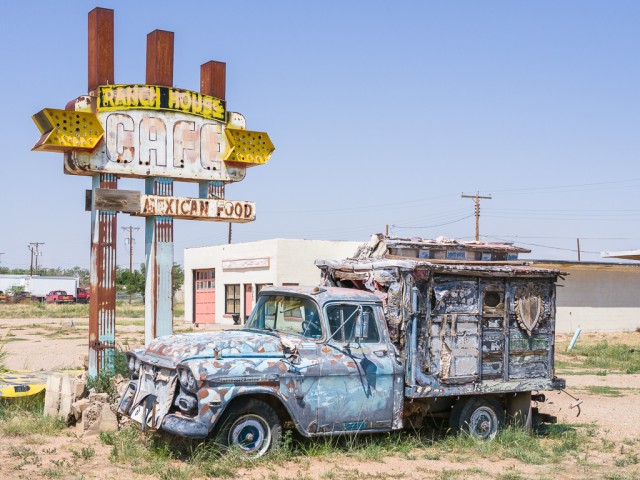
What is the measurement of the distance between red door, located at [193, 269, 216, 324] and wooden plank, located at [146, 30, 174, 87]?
94.3ft

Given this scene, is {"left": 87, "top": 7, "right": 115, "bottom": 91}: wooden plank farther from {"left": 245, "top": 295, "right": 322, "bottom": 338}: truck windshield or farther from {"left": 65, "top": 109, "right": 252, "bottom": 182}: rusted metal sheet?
{"left": 245, "top": 295, "right": 322, "bottom": 338}: truck windshield

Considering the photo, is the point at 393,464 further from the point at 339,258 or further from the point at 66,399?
the point at 339,258

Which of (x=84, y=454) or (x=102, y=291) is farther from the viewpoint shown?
(x=102, y=291)

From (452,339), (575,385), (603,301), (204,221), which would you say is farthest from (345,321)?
(603,301)

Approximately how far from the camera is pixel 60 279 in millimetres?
92750

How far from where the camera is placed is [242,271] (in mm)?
39094

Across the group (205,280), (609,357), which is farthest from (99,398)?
(205,280)

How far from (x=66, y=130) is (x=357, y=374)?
668cm

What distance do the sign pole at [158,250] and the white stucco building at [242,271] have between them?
68.7 ft

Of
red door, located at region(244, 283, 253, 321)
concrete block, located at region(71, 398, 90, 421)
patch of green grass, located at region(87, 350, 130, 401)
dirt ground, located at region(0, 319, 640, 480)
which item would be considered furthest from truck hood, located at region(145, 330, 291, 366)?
red door, located at region(244, 283, 253, 321)

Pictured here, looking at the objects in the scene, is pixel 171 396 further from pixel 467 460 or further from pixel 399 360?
pixel 467 460

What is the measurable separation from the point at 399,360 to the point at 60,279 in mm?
88318

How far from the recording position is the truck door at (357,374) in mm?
9336

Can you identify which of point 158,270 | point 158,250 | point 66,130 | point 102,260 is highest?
point 66,130
